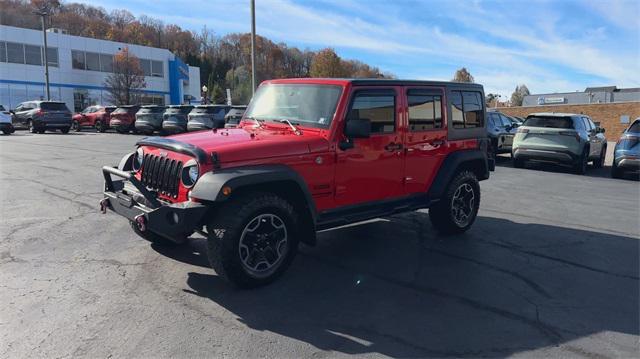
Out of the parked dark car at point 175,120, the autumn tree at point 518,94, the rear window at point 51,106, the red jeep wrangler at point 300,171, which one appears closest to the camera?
the red jeep wrangler at point 300,171

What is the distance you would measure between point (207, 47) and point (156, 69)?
2565 inches

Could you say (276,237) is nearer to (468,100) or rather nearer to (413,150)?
(413,150)

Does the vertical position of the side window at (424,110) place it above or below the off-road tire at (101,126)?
below

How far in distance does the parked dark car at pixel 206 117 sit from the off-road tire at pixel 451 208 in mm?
16593

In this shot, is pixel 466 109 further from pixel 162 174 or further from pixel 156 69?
pixel 156 69

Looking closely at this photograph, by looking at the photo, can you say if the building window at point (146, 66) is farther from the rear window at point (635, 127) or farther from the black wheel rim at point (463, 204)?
the black wheel rim at point (463, 204)

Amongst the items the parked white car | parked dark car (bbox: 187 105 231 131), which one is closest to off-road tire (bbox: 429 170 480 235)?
parked dark car (bbox: 187 105 231 131)

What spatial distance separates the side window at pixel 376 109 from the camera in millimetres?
5176

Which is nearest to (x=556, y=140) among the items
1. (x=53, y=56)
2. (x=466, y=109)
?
(x=466, y=109)

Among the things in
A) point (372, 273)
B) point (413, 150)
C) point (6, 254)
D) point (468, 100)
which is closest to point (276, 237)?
point (372, 273)

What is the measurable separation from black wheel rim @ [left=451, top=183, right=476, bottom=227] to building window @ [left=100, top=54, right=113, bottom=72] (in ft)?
184

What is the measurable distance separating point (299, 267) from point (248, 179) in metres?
1.34

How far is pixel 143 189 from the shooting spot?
4.36 meters

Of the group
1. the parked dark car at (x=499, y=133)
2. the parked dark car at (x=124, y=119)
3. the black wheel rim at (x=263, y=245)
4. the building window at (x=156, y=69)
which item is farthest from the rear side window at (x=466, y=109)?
the building window at (x=156, y=69)
